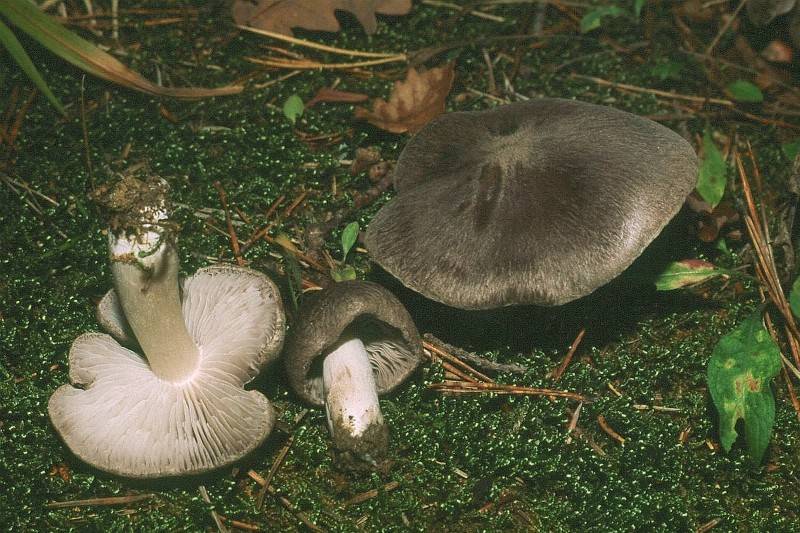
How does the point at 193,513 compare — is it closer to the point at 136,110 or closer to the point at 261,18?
the point at 136,110

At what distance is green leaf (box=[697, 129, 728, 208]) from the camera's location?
315cm

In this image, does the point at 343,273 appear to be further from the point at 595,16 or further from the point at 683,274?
the point at 595,16

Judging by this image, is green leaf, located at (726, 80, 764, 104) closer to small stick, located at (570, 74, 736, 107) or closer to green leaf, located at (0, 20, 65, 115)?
small stick, located at (570, 74, 736, 107)

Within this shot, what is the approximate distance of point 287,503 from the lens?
8.18 feet

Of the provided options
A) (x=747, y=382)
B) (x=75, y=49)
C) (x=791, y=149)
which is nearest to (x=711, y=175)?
(x=791, y=149)

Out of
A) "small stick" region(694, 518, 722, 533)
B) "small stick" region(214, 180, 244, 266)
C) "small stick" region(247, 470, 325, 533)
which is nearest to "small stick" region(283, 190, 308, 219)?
"small stick" region(214, 180, 244, 266)

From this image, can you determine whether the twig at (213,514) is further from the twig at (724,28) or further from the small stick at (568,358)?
the twig at (724,28)

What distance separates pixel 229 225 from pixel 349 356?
3.22 ft

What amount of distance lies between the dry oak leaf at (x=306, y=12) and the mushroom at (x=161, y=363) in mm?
1756

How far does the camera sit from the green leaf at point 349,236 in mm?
3062

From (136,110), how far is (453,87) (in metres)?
1.65

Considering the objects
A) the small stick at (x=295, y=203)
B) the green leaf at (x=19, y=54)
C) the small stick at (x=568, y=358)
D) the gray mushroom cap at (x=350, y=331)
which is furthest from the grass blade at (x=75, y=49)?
the small stick at (x=568, y=358)

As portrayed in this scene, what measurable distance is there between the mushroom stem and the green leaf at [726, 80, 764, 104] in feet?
8.27

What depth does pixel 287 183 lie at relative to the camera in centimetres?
332
